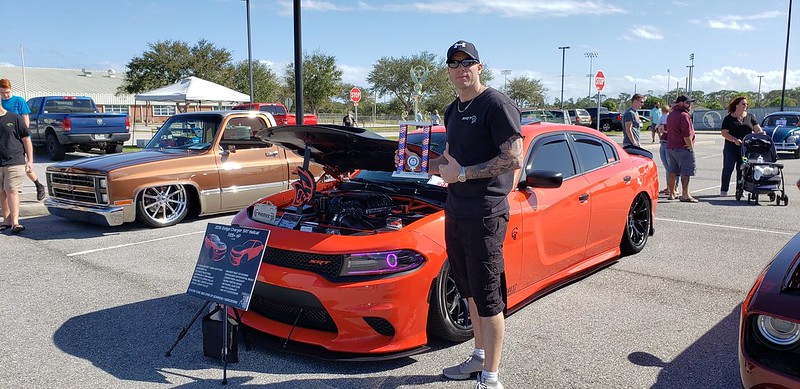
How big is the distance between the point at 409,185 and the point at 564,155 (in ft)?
4.46

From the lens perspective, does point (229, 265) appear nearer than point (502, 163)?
No

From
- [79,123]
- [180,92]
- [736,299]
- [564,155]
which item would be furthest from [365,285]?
[180,92]

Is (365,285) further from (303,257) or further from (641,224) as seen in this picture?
(641,224)

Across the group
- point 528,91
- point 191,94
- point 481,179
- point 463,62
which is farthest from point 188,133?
point 528,91

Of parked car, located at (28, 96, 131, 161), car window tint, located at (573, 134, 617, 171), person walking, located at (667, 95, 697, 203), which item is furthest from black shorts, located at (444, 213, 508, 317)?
parked car, located at (28, 96, 131, 161)

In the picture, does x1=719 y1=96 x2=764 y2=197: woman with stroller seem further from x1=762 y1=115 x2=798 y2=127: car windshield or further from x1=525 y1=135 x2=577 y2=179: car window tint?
x1=762 y1=115 x2=798 y2=127: car windshield

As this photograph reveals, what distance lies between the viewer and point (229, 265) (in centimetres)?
361

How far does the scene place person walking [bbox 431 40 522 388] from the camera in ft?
9.53

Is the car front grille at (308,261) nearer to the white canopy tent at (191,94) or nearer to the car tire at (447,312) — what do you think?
the car tire at (447,312)

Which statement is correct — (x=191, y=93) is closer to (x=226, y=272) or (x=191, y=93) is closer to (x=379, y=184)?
(x=379, y=184)

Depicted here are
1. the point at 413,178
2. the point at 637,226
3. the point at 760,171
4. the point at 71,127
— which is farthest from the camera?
the point at 71,127

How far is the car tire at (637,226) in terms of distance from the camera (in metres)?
5.90

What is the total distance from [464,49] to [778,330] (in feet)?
6.19

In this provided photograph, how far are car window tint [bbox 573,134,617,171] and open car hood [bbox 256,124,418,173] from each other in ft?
5.65
